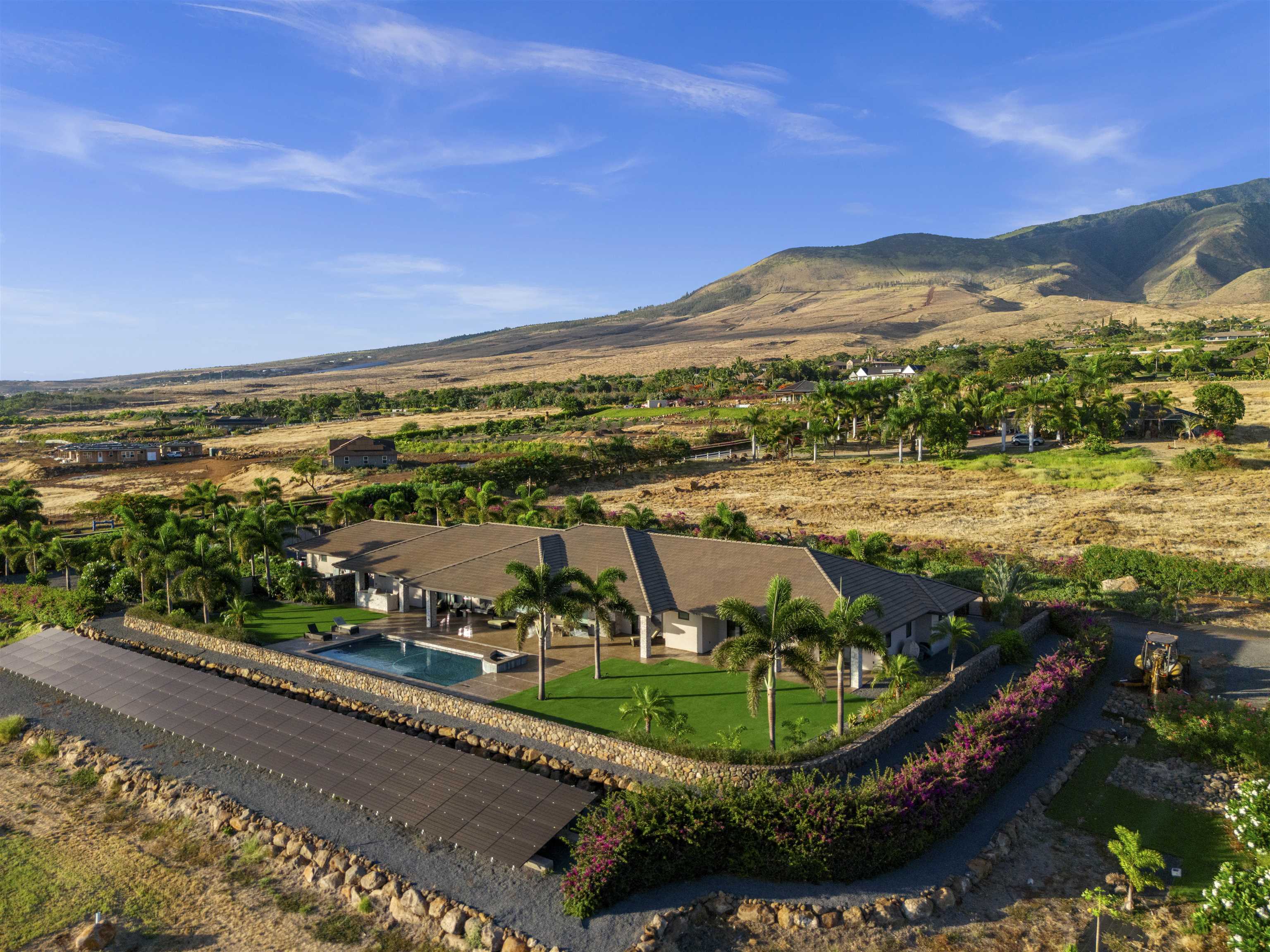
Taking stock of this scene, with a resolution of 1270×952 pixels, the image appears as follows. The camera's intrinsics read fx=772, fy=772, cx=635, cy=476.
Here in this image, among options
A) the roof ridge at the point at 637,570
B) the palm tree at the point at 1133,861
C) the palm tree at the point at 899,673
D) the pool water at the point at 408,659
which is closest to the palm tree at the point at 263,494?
the pool water at the point at 408,659

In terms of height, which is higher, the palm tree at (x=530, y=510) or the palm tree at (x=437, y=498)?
the palm tree at (x=437, y=498)

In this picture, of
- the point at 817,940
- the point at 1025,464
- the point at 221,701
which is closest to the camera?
the point at 817,940

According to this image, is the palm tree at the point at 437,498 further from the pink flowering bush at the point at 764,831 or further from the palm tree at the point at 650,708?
the pink flowering bush at the point at 764,831

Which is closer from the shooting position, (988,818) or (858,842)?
(858,842)

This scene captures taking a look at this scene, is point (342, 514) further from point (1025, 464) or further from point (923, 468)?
point (1025, 464)

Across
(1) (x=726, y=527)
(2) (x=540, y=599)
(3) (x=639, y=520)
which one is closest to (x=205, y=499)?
(3) (x=639, y=520)

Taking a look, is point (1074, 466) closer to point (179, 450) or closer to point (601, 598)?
point (601, 598)

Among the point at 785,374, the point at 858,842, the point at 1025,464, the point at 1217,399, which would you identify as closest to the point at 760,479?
the point at 1025,464
